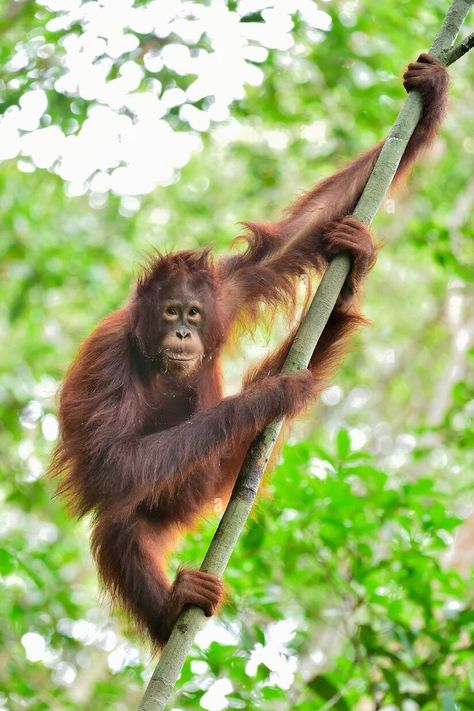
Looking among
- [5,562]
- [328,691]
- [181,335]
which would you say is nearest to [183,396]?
[181,335]

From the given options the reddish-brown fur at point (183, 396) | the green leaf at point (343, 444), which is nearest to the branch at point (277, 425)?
the reddish-brown fur at point (183, 396)

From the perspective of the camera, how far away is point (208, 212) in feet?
36.8

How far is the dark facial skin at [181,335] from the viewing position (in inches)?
175

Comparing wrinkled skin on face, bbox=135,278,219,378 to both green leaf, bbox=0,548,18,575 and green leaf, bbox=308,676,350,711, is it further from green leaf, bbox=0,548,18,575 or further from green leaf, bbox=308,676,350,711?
green leaf, bbox=308,676,350,711

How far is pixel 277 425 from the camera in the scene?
12.2 feet

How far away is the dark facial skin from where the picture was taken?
4453mm

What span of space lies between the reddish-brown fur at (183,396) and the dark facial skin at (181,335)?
4 cm

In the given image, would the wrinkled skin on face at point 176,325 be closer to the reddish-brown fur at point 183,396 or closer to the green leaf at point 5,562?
the reddish-brown fur at point 183,396

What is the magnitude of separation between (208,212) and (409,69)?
23.6ft

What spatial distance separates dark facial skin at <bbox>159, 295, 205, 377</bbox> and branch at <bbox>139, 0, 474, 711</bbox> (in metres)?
0.82

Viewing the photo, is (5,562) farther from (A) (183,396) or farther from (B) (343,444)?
(B) (343,444)

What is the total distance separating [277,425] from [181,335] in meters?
0.94

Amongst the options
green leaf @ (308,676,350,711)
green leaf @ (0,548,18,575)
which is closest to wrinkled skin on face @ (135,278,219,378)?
green leaf @ (0,548,18,575)

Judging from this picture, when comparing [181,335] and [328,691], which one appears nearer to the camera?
[328,691]
